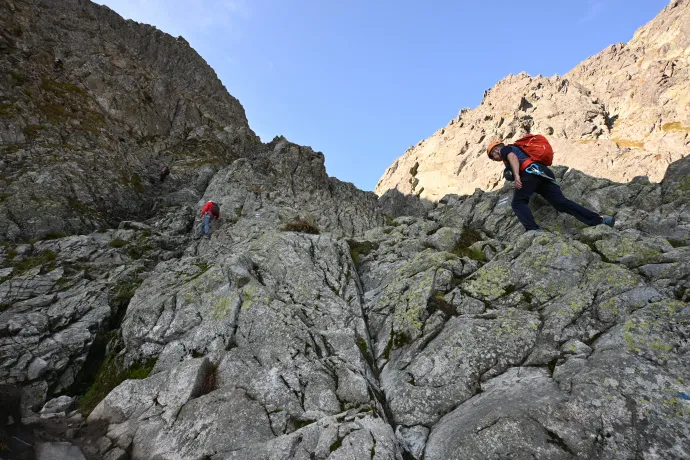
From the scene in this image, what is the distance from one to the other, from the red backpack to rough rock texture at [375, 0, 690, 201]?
336ft

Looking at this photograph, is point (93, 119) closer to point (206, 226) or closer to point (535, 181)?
point (206, 226)

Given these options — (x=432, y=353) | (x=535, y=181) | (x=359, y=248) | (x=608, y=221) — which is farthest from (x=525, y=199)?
(x=359, y=248)

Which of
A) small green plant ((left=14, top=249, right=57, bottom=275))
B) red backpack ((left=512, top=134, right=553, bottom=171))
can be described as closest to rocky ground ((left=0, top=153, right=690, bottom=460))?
small green plant ((left=14, top=249, right=57, bottom=275))

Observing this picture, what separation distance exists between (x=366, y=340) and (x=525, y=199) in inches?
392

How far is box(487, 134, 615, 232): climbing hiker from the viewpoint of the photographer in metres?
14.6

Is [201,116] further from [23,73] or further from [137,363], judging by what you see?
[137,363]

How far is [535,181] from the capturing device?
15.1m

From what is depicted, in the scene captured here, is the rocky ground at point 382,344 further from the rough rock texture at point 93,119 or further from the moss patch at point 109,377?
the rough rock texture at point 93,119

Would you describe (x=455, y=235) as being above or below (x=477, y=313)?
above

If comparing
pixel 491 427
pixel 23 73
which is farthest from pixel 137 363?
pixel 23 73

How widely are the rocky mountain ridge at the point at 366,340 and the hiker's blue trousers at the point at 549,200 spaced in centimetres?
92

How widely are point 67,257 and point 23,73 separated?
110 ft

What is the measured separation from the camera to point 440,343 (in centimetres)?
1077

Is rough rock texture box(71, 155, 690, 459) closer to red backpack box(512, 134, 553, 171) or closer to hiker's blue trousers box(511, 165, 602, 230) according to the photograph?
hiker's blue trousers box(511, 165, 602, 230)
